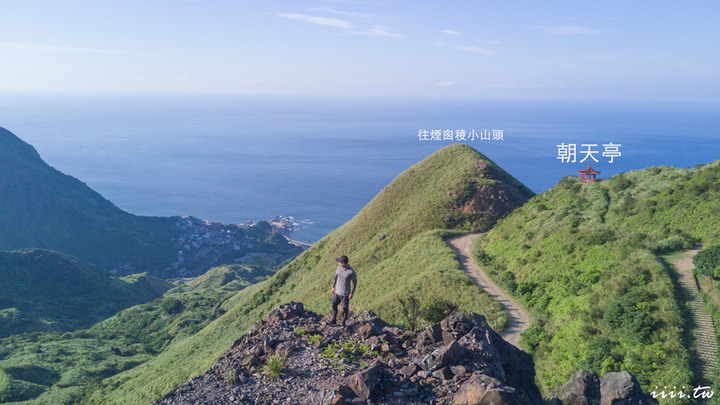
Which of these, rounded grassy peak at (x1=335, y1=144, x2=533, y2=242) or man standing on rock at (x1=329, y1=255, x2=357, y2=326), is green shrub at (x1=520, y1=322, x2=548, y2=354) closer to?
man standing on rock at (x1=329, y1=255, x2=357, y2=326)

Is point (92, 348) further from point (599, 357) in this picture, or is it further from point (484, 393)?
point (484, 393)

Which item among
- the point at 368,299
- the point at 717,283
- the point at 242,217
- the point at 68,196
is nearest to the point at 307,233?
the point at 242,217

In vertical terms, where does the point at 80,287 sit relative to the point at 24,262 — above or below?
below

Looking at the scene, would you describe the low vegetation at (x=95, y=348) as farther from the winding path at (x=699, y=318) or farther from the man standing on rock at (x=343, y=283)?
the winding path at (x=699, y=318)

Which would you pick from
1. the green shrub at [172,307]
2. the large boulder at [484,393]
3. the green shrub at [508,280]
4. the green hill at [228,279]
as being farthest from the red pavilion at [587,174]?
the green hill at [228,279]

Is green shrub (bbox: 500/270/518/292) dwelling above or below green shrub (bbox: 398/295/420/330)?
above

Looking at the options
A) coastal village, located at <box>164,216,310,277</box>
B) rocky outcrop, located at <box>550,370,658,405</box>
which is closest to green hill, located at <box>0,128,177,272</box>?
coastal village, located at <box>164,216,310,277</box>

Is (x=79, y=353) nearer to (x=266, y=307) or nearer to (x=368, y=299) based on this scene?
(x=266, y=307)
